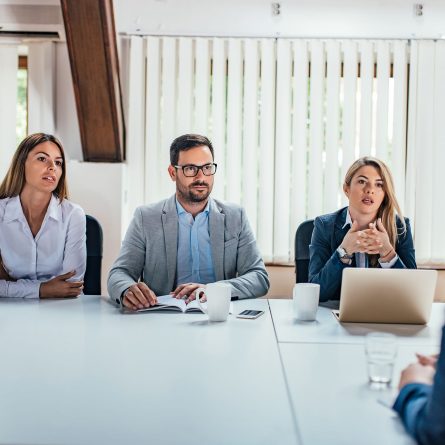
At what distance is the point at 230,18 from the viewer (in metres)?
3.76

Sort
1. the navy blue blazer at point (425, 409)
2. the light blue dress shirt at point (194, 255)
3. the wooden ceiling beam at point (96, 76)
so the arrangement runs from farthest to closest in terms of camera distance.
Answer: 1. the wooden ceiling beam at point (96, 76)
2. the light blue dress shirt at point (194, 255)
3. the navy blue blazer at point (425, 409)

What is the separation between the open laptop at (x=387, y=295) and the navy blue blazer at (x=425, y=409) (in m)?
0.83

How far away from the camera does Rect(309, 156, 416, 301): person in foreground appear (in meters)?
2.45

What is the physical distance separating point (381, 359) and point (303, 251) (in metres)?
1.52

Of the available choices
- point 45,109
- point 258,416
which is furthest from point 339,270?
point 45,109

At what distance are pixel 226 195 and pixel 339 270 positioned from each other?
72.7 inches

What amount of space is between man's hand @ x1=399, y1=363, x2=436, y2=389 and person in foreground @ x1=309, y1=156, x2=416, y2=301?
51.4 inches

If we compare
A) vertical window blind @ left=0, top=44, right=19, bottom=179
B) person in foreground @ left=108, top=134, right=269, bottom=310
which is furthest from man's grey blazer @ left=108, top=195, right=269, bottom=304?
vertical window blind @ left=0, top=44, right=19, bottom=179

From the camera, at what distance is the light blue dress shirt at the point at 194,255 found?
2.77 metres

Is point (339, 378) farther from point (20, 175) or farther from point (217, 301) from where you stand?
point (20, 175)

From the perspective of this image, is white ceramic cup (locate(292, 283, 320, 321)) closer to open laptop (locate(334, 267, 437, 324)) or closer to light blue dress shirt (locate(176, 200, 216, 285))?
open laptop (locate(334, 267, 437, 324))

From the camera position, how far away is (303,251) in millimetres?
2809

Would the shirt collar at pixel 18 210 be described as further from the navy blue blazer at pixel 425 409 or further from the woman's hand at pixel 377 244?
the navy blue blazer at pixel 425 409

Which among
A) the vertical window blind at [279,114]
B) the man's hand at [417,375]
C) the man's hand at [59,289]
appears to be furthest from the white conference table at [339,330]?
the vertical window blind at [279,114]
